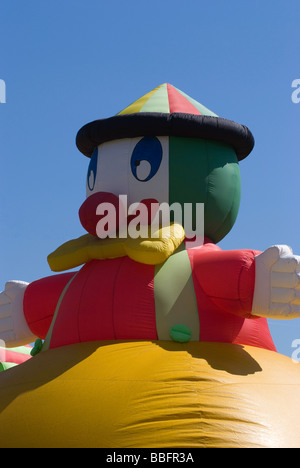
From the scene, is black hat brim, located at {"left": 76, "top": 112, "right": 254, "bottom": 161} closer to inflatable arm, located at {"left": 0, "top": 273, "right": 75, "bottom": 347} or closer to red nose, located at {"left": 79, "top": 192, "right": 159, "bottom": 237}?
red nose, located at {"left": 79, "top": 192, "right": 159, "bottom": 237}

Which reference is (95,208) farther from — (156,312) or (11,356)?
(11,356)

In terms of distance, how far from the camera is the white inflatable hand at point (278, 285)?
5668 mm

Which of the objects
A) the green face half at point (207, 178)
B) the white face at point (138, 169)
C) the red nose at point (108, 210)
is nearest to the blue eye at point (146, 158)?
the white face at point (138, 169)

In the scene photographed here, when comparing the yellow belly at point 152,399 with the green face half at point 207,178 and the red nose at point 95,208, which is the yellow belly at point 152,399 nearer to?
Result: the red nose at point 95,208

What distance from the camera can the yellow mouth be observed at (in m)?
6.02

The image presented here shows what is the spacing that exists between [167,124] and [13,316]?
2.32 m

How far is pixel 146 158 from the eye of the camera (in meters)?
6.44

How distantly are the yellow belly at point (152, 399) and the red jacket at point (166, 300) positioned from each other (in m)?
0.17

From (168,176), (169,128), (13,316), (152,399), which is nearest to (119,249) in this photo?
(168,176)

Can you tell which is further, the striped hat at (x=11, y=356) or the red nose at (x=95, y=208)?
the striped hat at (x=11, y=356)

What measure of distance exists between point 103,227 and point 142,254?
0.52 m

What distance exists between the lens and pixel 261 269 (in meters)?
5.79
